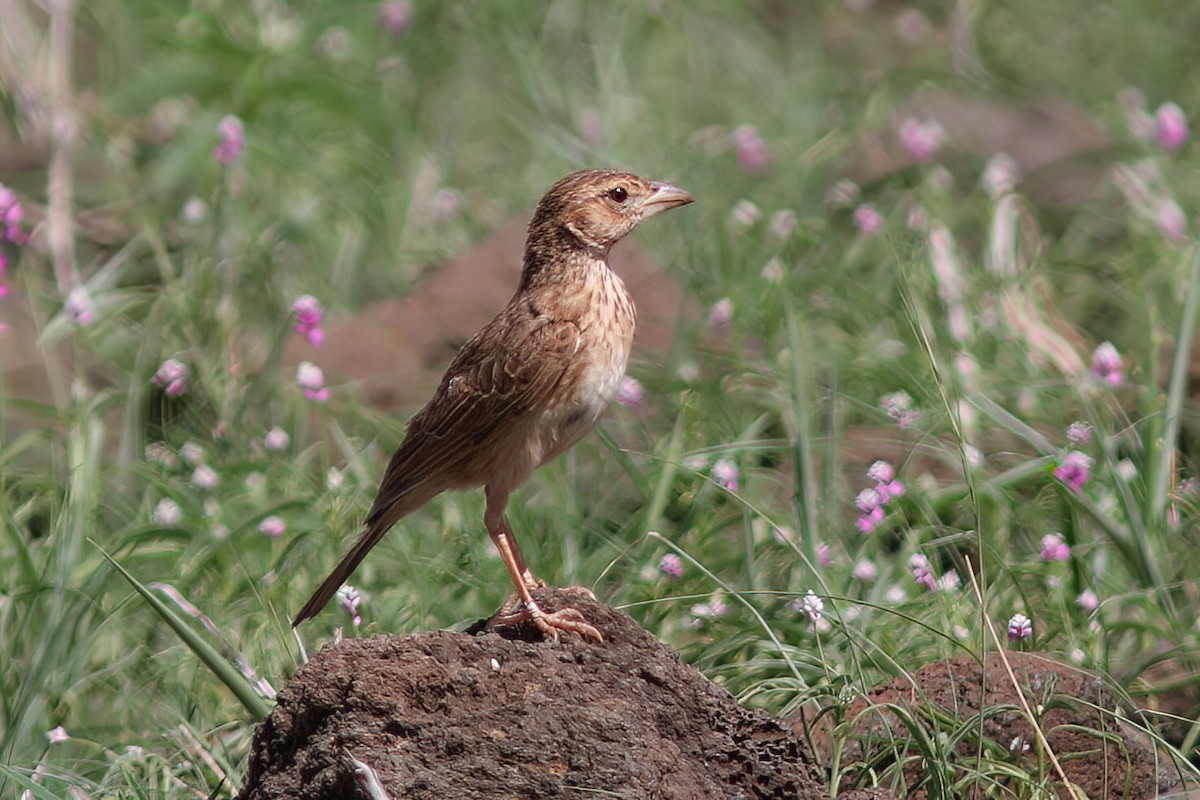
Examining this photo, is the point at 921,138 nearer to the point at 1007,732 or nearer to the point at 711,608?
the point at 711,608

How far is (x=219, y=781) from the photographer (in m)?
4.24

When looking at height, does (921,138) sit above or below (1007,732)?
below

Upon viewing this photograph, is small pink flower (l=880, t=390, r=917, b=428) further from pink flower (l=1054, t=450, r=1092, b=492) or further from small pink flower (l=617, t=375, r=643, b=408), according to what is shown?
small pink flower (l=617, t=375, r=643, b=408)

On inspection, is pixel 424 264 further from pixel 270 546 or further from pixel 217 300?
pixel 270 546

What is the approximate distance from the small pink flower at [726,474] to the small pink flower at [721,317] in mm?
1309

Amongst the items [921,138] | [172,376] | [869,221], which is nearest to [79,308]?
[172,376]

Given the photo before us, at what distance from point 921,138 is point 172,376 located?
3909mm

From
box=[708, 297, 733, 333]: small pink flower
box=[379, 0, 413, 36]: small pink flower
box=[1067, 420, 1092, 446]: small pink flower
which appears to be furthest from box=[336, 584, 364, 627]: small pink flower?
box=[379, 0, 413, 36]: small pink flower

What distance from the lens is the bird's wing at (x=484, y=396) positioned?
180 inches

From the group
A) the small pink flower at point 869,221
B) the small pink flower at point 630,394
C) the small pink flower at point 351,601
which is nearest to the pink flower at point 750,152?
the small pink flower at point 869,221

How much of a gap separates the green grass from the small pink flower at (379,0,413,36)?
127 mm

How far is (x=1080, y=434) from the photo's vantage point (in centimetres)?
517

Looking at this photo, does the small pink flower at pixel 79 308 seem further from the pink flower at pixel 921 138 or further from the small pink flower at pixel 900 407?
the pink flower at pixel 921 138

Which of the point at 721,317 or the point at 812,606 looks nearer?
the point at 812,606
